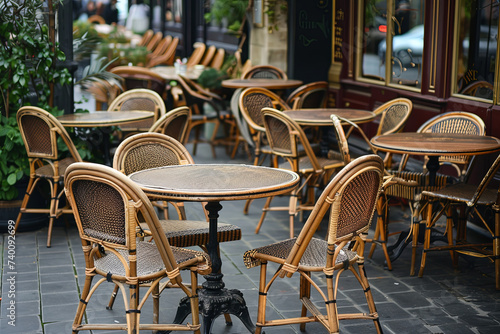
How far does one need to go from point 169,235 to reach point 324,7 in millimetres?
5653

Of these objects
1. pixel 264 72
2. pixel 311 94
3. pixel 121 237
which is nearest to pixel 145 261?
pixel 121 237

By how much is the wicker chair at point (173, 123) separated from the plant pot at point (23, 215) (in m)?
1.26

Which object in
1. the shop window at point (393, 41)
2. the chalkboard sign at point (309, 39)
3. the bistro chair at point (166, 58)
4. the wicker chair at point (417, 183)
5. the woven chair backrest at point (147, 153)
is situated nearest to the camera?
the woven chair backrest at point (147, 153)

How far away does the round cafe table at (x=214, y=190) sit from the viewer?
125 inches

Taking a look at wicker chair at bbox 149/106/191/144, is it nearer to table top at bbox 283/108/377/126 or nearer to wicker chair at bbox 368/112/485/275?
table top at bbox 283/108/377/126

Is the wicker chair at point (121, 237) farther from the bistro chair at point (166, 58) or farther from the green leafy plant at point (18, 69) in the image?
the bistro chair at point (166, 58)

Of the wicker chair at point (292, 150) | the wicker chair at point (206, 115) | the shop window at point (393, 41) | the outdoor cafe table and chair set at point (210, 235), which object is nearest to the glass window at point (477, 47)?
the shop window at point (393, 41)

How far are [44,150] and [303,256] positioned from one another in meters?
2.82

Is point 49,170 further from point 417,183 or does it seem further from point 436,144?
point 436,144

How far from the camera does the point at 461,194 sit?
15.0 feet

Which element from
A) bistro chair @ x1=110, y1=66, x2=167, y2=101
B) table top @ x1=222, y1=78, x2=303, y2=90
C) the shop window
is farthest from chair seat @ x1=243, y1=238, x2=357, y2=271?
bistro chair @ x1=110, y1=66, x2=167, y2=101

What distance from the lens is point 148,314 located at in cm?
394

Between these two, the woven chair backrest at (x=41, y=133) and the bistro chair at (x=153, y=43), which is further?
the bistro chair at (x=153, y=43)

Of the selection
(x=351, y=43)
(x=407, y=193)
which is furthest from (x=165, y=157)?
(x=351, y=43)
